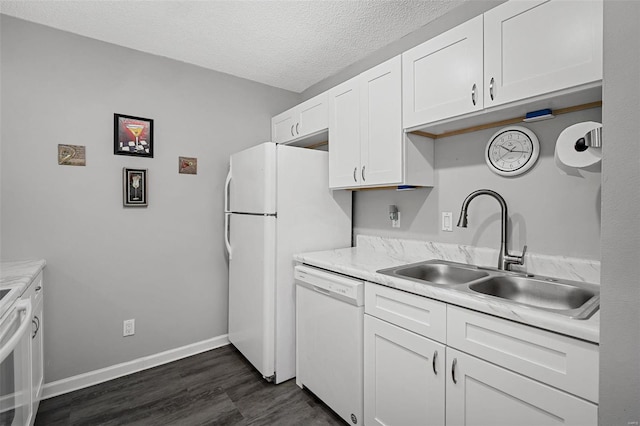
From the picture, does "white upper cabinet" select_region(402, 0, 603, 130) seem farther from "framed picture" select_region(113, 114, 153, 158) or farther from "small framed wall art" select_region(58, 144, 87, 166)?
"small framed wall art" select_region(58, 144, 87, 166)

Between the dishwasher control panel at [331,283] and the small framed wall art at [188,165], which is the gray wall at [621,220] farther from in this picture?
the small framed wall art at [188,165]

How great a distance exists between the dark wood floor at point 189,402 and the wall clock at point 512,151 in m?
1.77

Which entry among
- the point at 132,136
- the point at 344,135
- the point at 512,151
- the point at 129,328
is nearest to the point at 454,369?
the point at 512,151

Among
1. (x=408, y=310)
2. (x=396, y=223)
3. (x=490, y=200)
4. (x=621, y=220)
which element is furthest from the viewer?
(x=396, y=223)

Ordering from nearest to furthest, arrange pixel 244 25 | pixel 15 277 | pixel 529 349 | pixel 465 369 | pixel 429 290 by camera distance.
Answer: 1. pixel 529 349
2. pixel 465 369
3. pixel 429 290
4. pixel 15 277
5. pixel 244 25

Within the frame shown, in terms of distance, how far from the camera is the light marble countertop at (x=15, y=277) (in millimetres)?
1233

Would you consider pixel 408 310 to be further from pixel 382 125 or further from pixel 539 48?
pixel 539 48

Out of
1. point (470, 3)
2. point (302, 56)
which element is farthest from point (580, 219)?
point (302, 56)

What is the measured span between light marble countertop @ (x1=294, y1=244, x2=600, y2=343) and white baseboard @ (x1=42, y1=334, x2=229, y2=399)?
1318mm

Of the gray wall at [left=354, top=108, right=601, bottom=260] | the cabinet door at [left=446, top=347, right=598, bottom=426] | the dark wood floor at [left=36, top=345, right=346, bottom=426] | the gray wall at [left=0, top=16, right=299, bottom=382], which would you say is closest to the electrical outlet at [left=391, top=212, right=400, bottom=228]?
the gray wall at [left=354, top=108, right=601, bottom=260]

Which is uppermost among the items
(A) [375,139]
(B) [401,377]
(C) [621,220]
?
(A) [375,139]

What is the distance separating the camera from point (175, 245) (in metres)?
2.65

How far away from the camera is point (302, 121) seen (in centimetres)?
277

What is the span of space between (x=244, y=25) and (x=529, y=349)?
244 centimetres
